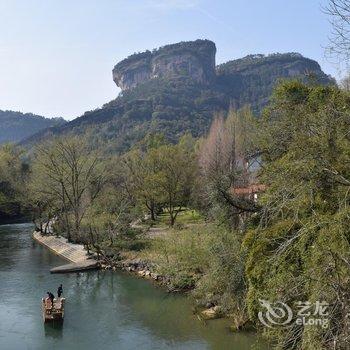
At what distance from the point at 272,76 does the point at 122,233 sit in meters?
170

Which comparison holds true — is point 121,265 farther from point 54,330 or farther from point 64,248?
point 54,330

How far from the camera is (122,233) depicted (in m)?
38.8

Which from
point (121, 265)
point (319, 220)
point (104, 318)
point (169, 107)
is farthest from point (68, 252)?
point (169, 107)

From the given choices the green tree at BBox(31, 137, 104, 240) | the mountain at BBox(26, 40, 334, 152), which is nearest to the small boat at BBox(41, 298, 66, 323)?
the green tree at BBox(31, 137, 104, 240)

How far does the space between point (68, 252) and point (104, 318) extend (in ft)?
59.5

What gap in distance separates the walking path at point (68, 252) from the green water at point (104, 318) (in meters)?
0.96

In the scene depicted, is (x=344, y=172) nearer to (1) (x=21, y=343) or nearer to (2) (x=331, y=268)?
(2) (x=331, y=268)

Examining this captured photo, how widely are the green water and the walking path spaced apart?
0.96 meters

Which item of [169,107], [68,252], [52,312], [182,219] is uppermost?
[169,107]

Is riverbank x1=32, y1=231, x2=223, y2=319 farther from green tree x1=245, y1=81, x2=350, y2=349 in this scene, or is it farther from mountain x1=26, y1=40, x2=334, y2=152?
mountain x1=26, y1=40, x2=334, y2=152

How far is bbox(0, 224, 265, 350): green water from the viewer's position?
19.1 metres

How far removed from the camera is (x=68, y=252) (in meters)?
39.7

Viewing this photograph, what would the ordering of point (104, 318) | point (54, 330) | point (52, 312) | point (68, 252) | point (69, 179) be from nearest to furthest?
1. point (54, 330)
2. point (52, 312)
3. point (104, 318)
4. point (68, 252)
5. point (69, 179)

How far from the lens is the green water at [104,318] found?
19.1 m
